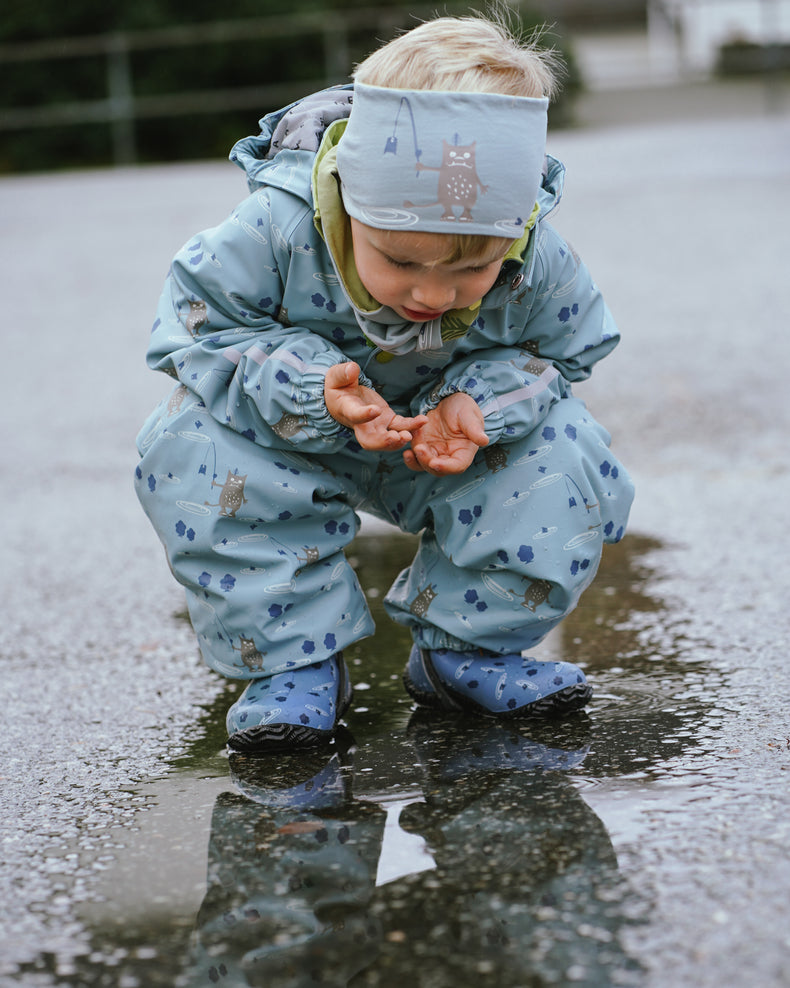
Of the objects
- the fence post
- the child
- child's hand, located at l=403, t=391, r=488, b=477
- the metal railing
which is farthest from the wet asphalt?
the metal railing

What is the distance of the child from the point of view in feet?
5.57

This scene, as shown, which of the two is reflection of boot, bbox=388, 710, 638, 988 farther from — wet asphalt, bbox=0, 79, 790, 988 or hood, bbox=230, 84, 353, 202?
hood, bbox=230, 84, 353, 202

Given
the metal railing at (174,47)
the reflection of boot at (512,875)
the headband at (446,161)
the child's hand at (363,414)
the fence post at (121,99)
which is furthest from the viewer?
the metal railing at (174,47)

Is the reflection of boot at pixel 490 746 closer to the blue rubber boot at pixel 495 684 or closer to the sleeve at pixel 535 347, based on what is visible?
the blue rubber boot at pixel 495 684

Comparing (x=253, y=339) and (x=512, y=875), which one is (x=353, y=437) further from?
(x=512, y=875)

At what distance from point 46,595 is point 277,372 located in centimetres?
112

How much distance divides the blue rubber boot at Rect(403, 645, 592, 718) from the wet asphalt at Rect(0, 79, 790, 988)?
4cm

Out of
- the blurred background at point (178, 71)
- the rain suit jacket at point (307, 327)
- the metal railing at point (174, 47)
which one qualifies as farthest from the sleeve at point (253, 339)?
the blurred background at point (178, 71)

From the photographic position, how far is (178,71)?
1286 centimetres

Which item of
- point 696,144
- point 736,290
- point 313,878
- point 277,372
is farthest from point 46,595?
point 696,144

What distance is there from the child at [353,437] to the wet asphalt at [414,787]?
0.12 meters

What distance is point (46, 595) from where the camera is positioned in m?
2.64

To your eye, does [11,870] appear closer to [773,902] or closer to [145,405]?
[773,902]

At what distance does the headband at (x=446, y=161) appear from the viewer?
5.00 feet
